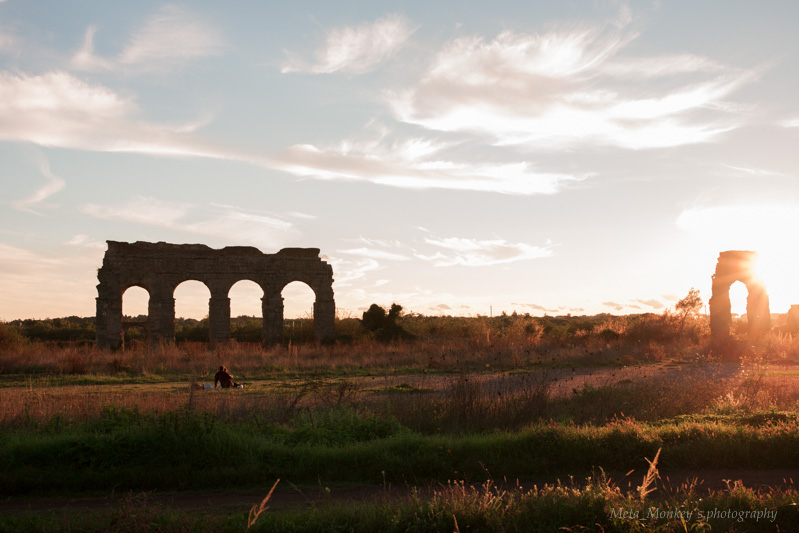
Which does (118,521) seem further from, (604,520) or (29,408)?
(29,408)

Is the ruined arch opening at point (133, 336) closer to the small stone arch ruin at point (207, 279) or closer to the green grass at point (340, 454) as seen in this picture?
the small stone arch ruin at point (207, 279)

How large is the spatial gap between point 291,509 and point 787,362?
20807mm

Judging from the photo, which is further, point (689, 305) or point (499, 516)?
point (689, 305)

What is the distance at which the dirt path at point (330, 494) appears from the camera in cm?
651

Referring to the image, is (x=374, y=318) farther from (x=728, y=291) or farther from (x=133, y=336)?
(x=728, y=291)

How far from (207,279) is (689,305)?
22475 mm

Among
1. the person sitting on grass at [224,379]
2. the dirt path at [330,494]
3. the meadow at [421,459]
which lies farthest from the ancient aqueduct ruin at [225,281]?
the dirt path at [330,494]

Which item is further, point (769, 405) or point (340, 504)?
point (769, 405)

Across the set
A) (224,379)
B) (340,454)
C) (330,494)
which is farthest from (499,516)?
(224,379)

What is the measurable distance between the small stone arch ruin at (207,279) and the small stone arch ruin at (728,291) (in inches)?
648

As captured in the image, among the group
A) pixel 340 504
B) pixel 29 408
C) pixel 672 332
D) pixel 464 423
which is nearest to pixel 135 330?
pixel 672 332

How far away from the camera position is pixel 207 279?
98.4 feet

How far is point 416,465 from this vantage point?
768 cm

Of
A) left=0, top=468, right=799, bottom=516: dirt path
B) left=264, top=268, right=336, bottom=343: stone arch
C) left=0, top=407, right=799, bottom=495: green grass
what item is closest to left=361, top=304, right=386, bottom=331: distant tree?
left=264, top=268, right=336, bottom=343: stone arch
